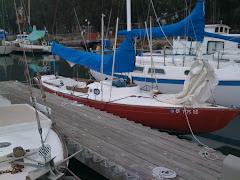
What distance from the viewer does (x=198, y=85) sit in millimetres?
7516

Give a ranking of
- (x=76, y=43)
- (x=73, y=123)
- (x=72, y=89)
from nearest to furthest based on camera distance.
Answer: (x=73, y=123), (x=72, y=89), (x=76, y=43)

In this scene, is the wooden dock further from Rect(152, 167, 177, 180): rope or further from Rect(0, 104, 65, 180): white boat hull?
Rect(0, 104, 65, 180): white boat hull

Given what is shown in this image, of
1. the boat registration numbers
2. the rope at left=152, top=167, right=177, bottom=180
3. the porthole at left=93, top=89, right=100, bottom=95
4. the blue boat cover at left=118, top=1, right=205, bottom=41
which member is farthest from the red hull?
the blue boat cover at left=118, top=1, right=205, bottom=41

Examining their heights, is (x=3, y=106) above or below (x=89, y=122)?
above

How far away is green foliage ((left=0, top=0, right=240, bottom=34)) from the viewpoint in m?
33.1

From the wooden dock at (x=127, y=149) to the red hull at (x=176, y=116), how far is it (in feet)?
3.46

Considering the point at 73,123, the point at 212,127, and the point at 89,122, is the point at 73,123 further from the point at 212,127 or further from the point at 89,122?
the point at 212,127

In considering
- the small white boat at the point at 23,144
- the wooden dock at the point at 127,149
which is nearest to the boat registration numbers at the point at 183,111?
the wooden dock at the point at 127,149

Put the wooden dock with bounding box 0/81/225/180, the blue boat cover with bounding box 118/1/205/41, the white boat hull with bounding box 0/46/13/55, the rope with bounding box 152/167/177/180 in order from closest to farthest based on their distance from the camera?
1. the rope with bounding box 152/167/177/180
2. the wooden dock with bounding box 0/81/225/180
3. the blue boat cover with bounding box 118/1/205/41
4. the white boat hull with bounding box 0/46/13/55

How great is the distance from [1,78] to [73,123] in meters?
17.8

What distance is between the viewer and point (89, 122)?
6984 millimetres

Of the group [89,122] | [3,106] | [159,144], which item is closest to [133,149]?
[159,144]

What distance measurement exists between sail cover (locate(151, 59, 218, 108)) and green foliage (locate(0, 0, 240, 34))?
54.5 ft

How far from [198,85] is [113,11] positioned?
130ft
